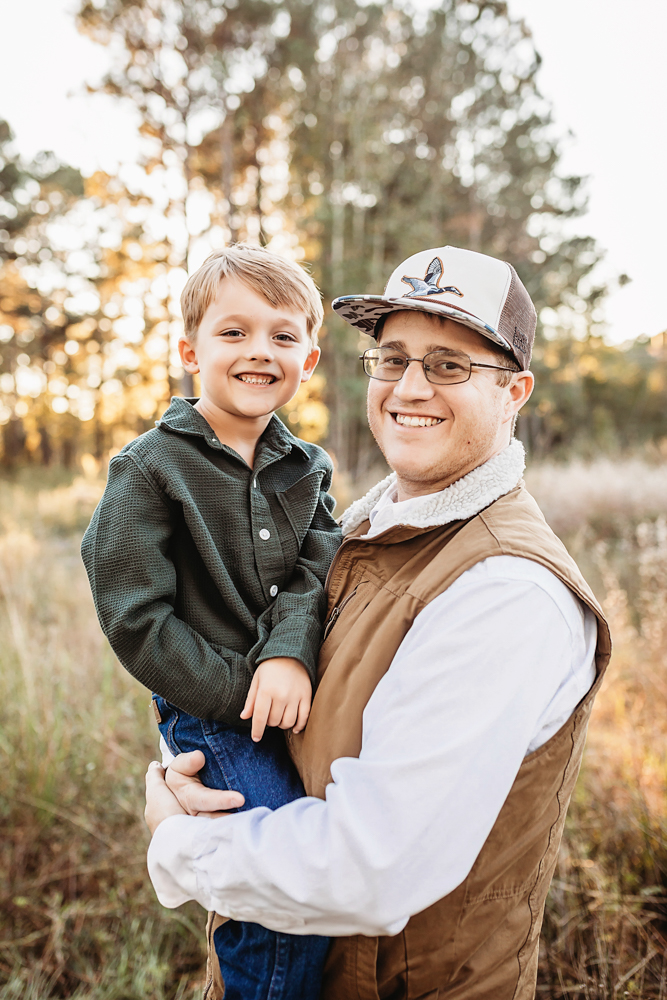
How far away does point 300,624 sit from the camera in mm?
1658

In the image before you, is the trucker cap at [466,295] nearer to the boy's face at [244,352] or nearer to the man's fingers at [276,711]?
the boy's face at [244,352]

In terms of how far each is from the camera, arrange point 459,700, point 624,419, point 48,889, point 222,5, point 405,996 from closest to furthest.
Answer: point 459,700 < point 405,996 < point 48,889 < point 222,5 < point 624,419

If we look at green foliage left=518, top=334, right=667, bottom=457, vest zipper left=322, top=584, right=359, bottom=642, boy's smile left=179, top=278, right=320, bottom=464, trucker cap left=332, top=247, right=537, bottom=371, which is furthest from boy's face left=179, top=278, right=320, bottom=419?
green foliage left=518, top=334, right=667, bottom=457

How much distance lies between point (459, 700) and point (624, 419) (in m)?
33.6

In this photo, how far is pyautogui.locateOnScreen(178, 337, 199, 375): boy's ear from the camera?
6.80ft

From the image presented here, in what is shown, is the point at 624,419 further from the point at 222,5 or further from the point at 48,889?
the point at 48,889

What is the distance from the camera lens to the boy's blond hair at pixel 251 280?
192 centimetres

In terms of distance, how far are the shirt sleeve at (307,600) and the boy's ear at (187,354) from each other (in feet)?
1.89

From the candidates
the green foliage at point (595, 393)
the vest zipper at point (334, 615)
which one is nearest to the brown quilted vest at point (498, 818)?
the vest zipper at point (334, 615)

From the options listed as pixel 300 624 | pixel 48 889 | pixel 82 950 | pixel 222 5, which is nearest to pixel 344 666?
pixel 300 624

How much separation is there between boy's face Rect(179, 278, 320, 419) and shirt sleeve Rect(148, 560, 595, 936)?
0.97 metres

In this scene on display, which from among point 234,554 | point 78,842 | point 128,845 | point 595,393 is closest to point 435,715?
point 234,554

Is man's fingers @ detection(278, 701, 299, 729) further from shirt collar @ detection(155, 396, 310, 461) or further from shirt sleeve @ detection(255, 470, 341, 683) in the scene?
shirt collar @ detection(155, 396, 310, 461)

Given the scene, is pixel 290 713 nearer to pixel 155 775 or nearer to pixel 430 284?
pixel 155 775
